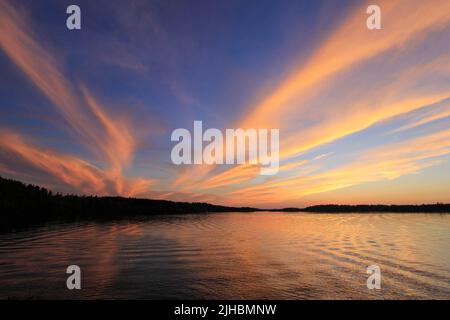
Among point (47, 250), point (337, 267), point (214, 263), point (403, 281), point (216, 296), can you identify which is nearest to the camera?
point (216, 296)

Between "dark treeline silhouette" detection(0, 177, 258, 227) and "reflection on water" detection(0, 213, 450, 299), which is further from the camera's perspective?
"dark treeline silhouette" detection(0, 177, 258, 227)

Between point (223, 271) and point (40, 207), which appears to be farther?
point (40, 207)

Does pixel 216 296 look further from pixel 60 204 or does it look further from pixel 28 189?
pixel 28 189

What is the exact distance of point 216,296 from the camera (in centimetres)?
2161

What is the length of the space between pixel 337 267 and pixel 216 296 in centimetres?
1491

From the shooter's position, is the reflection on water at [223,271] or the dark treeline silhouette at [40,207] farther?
the dark treeline silhouette at [40,207]

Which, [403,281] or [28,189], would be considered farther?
[28,189]

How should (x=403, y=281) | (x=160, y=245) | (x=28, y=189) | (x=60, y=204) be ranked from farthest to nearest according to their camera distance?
(x=28, y=189) < (x=60, y=204) < (x=160, y=245) < (x=403, y=281)

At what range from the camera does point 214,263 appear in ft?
109
